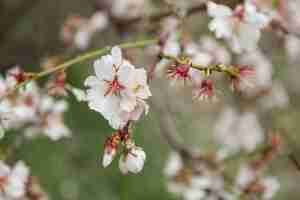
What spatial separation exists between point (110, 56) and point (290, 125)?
154 cm

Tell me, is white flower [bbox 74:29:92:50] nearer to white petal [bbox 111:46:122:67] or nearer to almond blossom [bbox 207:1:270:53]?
almond blossom [bbox 207:1:270:53]

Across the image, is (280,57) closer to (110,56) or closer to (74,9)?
(74,9)

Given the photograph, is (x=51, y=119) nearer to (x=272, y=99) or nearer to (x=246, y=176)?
(x=246, y=176)

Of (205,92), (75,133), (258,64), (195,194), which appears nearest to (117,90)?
(205,92)

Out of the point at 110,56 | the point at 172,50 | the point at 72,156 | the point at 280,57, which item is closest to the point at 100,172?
the point at 72,156

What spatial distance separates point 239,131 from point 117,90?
40.5 inches

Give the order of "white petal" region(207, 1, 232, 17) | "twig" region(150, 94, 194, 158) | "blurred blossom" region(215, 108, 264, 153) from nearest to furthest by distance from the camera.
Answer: "white petal" region(207, 1, 232, 17) → "twig" region(150, 94, 194, 158) → "blurred blossom" region(215, 108, 264, 153)

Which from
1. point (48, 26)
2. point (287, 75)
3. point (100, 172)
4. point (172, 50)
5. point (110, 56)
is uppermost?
point (287, 75)

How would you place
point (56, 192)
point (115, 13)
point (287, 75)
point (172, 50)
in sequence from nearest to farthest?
point (172, 50), point (115, 13), point (56, 192), point (287, 75)

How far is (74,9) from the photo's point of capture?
2090mm

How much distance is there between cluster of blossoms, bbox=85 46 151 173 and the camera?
92cm

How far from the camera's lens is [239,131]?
1930 mm

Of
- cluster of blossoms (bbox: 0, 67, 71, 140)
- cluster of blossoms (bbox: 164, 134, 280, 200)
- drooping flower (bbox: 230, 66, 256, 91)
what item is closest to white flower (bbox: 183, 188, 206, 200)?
cluster of blossoms (bbox: 164, 134, 280, 200)

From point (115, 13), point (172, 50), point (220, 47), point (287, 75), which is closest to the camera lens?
point (172, 50)
